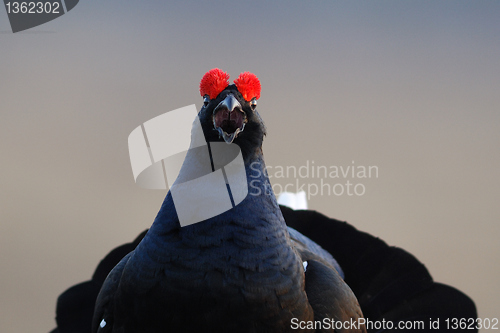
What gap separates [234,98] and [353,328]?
15.7 inches

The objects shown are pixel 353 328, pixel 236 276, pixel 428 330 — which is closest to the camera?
pixel 236 276

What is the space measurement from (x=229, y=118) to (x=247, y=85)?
0.21 ft

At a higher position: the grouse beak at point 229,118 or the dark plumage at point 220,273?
the grouse beak at point 229,118

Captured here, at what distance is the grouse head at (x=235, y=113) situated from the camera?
609 millimetres

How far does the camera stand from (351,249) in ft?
3.08

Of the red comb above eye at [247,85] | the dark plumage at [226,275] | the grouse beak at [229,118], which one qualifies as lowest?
the dark plumage at [226,275]

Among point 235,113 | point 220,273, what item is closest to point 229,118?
point 235,113

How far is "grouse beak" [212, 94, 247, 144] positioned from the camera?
0.59m

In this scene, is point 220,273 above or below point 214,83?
below

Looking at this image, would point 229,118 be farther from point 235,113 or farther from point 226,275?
point 226,275

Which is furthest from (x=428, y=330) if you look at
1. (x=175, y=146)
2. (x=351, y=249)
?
(x=175, y=146)

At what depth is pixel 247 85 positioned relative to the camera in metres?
0.63

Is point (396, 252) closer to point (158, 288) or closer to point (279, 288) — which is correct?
point (279, 288)

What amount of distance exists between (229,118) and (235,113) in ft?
0.04
